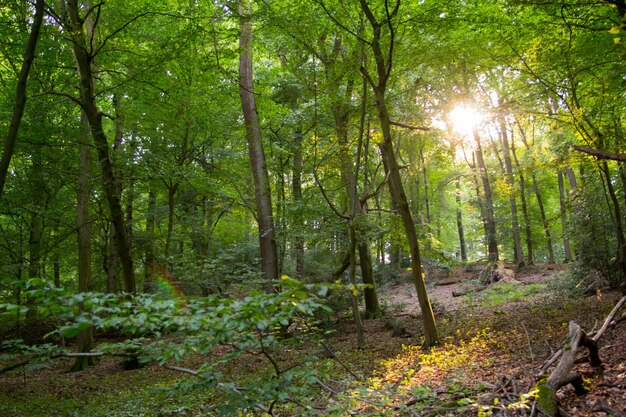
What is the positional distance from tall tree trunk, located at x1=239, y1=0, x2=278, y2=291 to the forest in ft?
0.21

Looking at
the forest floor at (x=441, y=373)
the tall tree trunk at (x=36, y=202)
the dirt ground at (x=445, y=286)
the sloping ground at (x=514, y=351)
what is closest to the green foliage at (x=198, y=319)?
the forest floor at (x=441, y=373)

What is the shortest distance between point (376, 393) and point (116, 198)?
23.4ft

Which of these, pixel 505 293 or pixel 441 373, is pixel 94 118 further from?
pixel 505 293

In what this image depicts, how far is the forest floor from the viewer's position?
383 cm

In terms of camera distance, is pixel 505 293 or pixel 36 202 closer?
pixel 36 202

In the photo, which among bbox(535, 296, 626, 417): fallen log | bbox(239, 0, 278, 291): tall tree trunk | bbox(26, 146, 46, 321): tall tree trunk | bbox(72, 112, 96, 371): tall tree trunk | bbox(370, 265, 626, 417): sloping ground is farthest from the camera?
bbox(239, 0, 278, 291): tall tree trunk

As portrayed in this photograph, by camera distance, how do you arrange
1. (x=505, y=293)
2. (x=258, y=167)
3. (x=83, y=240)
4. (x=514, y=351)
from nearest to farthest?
(x=514, y=351)
(x=83, y=240)
(x=258, y=167)
(x=505, y=293)

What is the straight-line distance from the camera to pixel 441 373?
19.0 feet

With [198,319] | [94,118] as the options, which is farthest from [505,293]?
[198,319]

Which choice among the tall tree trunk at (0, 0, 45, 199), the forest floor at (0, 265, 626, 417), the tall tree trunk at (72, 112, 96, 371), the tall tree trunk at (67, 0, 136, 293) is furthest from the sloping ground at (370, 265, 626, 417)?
the tall tree trunk at (72, 112, 96, 371)

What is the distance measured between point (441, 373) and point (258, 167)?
742 cm

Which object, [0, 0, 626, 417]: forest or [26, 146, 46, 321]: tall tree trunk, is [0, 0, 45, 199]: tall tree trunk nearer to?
[0, 0, 626, 417]: forest

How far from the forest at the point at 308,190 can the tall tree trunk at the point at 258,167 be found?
0.06m

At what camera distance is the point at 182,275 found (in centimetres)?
1117
